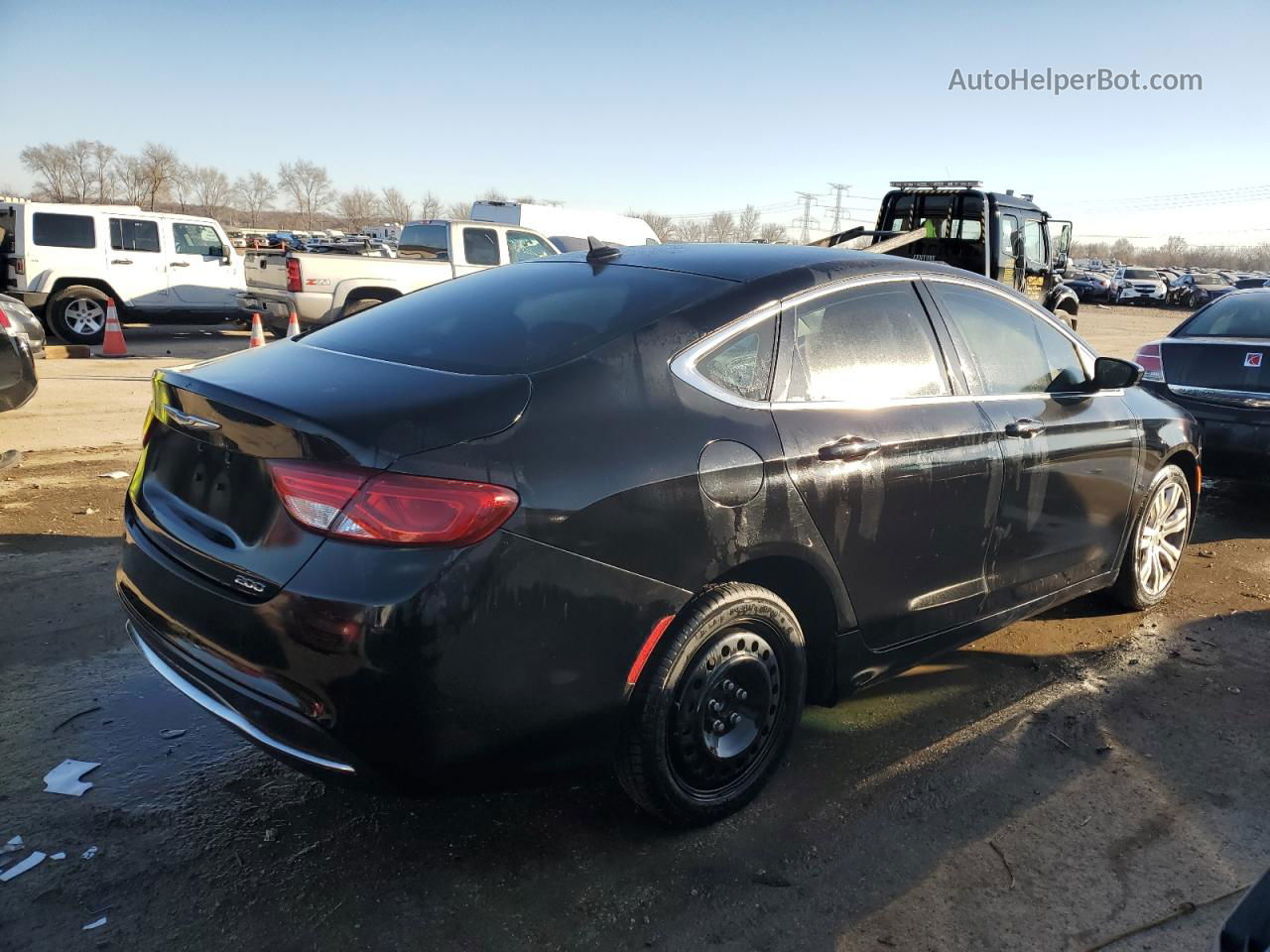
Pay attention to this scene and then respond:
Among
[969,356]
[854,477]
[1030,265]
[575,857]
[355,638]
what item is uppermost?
[1030,265]

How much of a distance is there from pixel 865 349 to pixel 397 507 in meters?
1.77

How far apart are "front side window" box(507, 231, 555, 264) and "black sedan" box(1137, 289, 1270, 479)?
9270 millimetres

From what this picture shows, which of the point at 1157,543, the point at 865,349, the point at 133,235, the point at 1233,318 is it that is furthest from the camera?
the point at 133,235

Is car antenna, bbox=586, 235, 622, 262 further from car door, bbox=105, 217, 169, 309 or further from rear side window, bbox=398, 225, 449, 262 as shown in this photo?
car door, bbox=105, 217, 169, 309

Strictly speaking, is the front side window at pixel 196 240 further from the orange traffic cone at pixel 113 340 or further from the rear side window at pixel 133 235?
the orange traffic cone at pixel 113 340

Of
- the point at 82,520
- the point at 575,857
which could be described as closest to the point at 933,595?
the point at 575,857

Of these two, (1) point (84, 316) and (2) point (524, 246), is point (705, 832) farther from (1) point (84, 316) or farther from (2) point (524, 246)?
(1) point (84, 316)

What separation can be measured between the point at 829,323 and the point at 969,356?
2.54 feet

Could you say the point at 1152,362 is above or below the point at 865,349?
below

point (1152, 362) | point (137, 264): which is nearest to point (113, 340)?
point (137, 264)

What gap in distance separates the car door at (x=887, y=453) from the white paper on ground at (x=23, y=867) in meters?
2.37

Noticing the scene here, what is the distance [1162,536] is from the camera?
4816mm

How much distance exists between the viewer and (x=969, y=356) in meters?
3.61

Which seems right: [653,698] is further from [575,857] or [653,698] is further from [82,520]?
[82,520]
